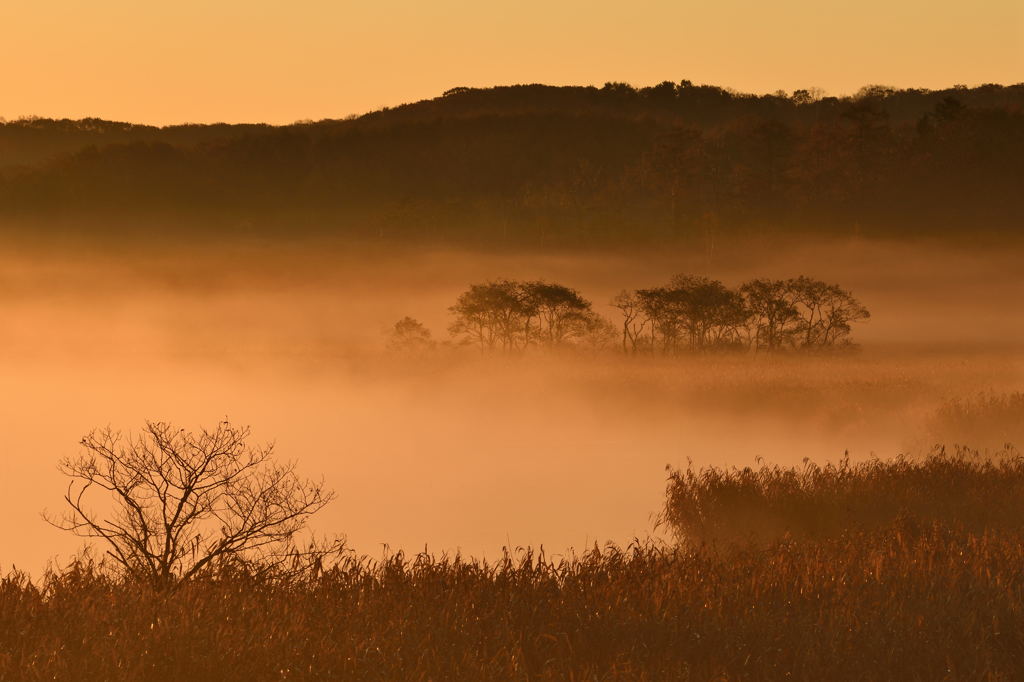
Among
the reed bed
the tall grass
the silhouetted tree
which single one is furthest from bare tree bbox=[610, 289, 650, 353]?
the reed bed

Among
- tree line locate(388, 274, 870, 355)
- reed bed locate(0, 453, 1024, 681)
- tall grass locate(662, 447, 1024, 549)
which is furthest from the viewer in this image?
tree line locate(388, 274, 870, 355)

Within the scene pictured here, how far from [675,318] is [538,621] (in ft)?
261

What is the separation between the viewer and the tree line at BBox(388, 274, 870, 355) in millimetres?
82000

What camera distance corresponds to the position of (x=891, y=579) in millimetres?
9445

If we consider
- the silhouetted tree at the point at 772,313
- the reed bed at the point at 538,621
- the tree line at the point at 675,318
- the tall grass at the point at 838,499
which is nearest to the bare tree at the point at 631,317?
the tree line at the point at 675,318

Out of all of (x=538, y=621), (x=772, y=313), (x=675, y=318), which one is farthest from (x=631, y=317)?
(x=538, y=621)

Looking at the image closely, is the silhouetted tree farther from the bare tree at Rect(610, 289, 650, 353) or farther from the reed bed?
the reed bed

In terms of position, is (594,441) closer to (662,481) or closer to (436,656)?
(662,481)

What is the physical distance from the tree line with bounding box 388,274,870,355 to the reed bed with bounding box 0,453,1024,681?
69.8m

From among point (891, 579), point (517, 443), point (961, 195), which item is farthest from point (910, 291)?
point (891, 579)

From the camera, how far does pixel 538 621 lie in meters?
8.20

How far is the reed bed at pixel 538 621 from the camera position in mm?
6824

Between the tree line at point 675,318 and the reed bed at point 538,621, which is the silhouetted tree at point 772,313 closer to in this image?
the tree line at point 675,318

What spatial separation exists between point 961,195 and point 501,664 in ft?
559
